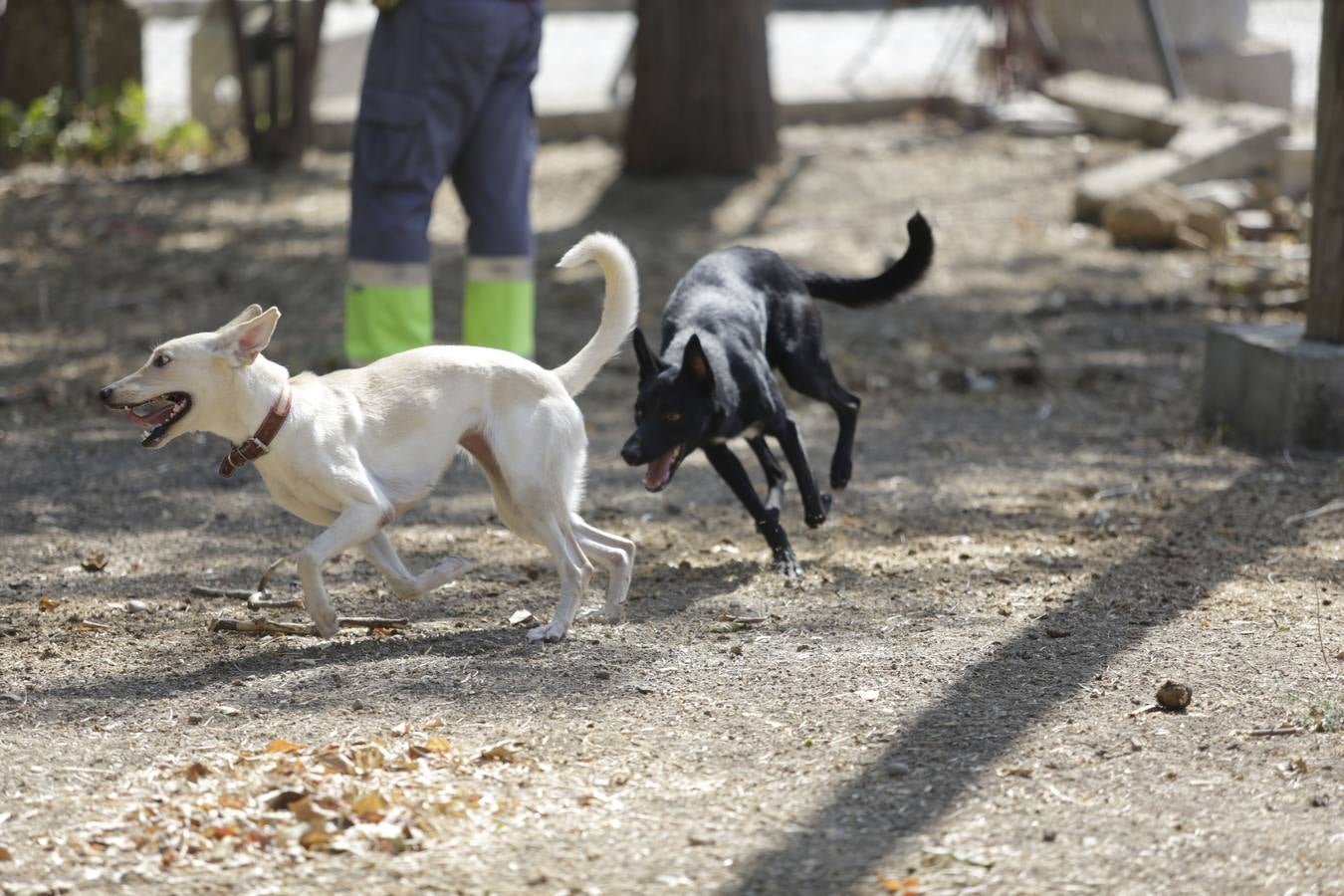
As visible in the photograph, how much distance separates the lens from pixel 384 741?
12.6 ft

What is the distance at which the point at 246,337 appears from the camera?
4.27 metres

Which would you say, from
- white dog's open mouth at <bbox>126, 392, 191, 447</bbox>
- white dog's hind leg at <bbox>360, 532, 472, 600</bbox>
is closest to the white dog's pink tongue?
white dog's open mouth at <bbox>126, 392, 191, 447</bbox>

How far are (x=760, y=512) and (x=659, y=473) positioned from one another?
490 millimetres

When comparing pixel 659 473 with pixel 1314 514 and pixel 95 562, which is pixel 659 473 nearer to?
pixel 95 562

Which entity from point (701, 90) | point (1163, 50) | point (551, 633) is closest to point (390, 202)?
point (551, 633)

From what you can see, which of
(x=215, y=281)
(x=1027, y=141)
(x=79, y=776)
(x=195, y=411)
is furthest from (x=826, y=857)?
(x=1027, y=141)

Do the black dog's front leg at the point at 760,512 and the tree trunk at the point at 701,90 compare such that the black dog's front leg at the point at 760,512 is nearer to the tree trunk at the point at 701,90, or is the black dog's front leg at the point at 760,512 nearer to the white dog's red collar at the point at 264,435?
the white dog's red collar at the point at 264,435

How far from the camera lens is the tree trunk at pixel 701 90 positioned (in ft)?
36.7

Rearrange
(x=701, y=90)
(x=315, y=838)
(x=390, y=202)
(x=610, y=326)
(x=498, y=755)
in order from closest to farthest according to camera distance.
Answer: (x=315, y=838) < (x=498, y=755) < (x=610, y=326) < (x=390, y=202) < (x=701, y=90)

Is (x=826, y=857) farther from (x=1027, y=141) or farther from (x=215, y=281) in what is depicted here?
(x=1027, y=141)

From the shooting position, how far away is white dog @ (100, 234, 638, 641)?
14.1 feet

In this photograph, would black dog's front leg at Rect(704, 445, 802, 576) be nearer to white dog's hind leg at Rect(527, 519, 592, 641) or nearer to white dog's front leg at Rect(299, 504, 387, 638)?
white dog's hind leg at Rect(527, 519, 592, 641)

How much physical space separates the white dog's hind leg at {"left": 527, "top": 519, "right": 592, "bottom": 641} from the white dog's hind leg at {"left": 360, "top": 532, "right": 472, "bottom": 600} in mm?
256

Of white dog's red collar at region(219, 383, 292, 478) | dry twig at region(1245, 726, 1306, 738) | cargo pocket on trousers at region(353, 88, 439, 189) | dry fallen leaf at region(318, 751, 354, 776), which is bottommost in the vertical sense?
dry twig at region(1245, 726, 1306, 738)
